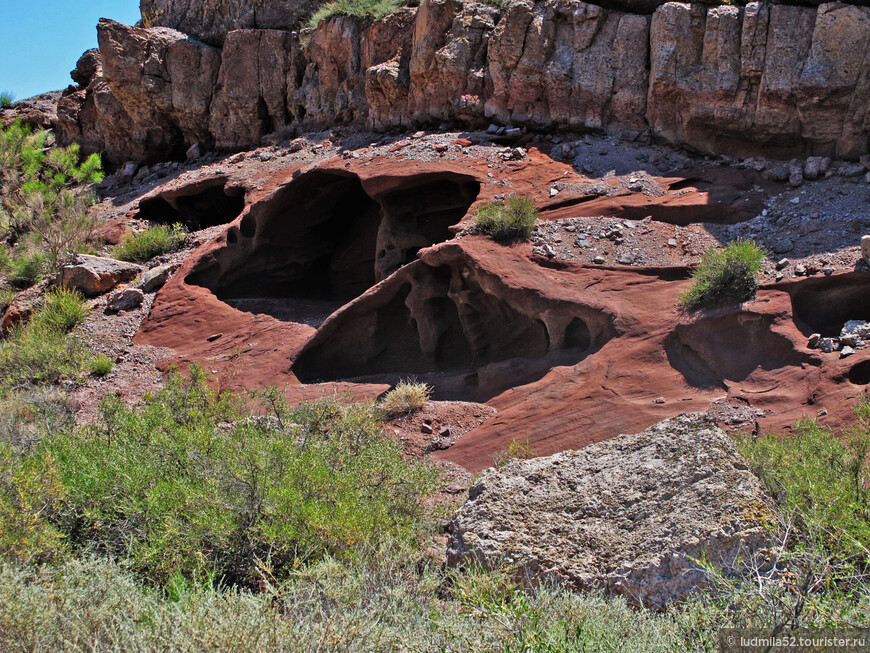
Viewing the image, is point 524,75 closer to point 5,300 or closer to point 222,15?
point 222,15

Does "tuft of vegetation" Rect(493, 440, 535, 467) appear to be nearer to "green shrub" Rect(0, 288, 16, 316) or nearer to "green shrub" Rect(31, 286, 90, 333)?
"green shrub" Rect(31, 286, 90, 333)

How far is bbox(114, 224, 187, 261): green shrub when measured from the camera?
1656cm

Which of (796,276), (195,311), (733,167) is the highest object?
(733,167)

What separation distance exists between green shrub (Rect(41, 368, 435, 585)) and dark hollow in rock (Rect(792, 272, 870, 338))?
15.9 ft

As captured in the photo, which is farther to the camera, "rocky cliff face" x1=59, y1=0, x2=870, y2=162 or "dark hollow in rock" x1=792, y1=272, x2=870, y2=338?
"rocky cliff face" x1=59, y1=0, x2=870, y2=162

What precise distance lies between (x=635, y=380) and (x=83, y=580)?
613 centimetres

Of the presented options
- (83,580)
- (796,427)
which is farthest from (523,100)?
(83,580)

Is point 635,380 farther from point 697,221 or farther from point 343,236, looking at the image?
point 343,236

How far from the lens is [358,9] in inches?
682

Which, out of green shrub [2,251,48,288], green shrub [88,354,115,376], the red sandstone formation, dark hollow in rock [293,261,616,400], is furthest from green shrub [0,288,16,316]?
dark hollow in rock [293,261,616,400]

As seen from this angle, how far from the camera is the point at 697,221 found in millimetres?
11094

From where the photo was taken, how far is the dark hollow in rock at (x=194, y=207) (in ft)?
59.8

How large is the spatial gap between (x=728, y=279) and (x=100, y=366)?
9.65 meters

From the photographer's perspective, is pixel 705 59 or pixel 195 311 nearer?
pixel 705 59
